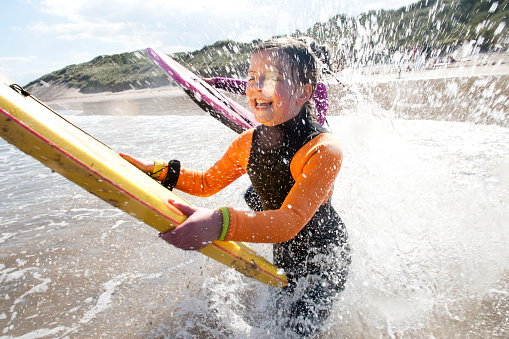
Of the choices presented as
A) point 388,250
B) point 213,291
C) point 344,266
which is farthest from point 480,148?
point 213,291

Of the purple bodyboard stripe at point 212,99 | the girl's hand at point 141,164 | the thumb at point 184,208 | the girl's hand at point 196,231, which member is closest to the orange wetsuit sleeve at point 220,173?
the girl's hand at point 141,164

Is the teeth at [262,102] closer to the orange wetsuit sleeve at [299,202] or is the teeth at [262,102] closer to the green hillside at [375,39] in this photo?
the orange wetsuit sleeve at [299,202]

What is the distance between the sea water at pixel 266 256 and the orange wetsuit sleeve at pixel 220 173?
739 millimetres

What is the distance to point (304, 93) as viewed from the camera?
1574mm

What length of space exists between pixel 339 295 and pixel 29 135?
1.73 metres

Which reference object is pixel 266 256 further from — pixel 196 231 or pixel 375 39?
pixel 375 39

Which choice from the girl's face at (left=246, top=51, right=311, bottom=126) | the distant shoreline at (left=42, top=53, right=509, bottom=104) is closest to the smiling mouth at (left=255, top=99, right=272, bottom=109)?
the girl's face at (left=246, top=51, right=311, bottom=126)

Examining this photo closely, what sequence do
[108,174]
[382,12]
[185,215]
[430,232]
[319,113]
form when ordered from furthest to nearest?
[382,12]
[319,113]
[430,232]
[185,215]
[108,174]

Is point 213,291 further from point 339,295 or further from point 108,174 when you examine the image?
point 108,174

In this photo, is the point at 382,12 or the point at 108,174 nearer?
the point at 108,174

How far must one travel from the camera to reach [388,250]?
2410mm

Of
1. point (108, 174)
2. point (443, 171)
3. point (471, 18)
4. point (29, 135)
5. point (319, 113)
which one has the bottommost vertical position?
point (443, 171)

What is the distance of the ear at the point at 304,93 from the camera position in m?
1.55

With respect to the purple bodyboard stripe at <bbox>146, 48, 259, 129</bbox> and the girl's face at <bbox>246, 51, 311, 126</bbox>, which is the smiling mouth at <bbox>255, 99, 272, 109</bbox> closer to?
the girl's face at <bbox>246, 51, 311, 126</bbox>
